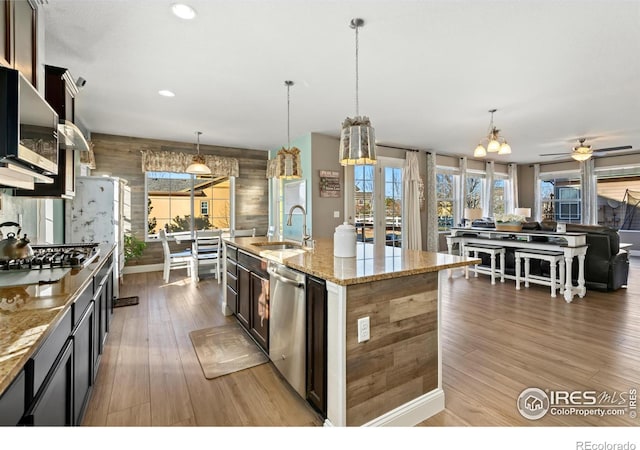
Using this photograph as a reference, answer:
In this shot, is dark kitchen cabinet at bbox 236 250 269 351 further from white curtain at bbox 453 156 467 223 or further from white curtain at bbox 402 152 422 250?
white curtain at bbox 453 156 467 223

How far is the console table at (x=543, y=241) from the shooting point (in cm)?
398

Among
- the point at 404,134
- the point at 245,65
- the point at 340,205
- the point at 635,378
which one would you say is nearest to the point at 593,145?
the point at 404,134

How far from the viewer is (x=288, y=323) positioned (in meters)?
2.02

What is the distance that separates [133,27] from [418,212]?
6041 millimetres

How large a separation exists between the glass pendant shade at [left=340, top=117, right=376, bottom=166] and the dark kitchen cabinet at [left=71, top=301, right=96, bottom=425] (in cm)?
185

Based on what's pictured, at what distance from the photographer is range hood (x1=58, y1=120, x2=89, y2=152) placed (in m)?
2.06

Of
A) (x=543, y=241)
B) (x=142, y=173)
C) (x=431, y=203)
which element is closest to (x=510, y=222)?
(x=543, y=241)

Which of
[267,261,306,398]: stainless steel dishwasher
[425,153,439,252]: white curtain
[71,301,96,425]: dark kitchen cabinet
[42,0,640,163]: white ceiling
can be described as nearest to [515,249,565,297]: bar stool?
[42,0,640,163]: white ceiling

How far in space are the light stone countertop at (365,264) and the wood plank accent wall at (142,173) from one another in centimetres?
461

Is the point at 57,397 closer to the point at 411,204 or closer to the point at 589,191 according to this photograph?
the point at 411,204

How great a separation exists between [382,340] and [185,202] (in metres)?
5.83

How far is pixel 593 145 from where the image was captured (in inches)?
255

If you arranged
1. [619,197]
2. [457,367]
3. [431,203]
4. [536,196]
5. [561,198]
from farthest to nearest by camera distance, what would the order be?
[536,196] → [561,198] → [619,197] → [431,203] → [457,367]

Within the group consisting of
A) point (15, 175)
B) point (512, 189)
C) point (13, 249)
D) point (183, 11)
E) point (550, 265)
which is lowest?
point (550, 265)
